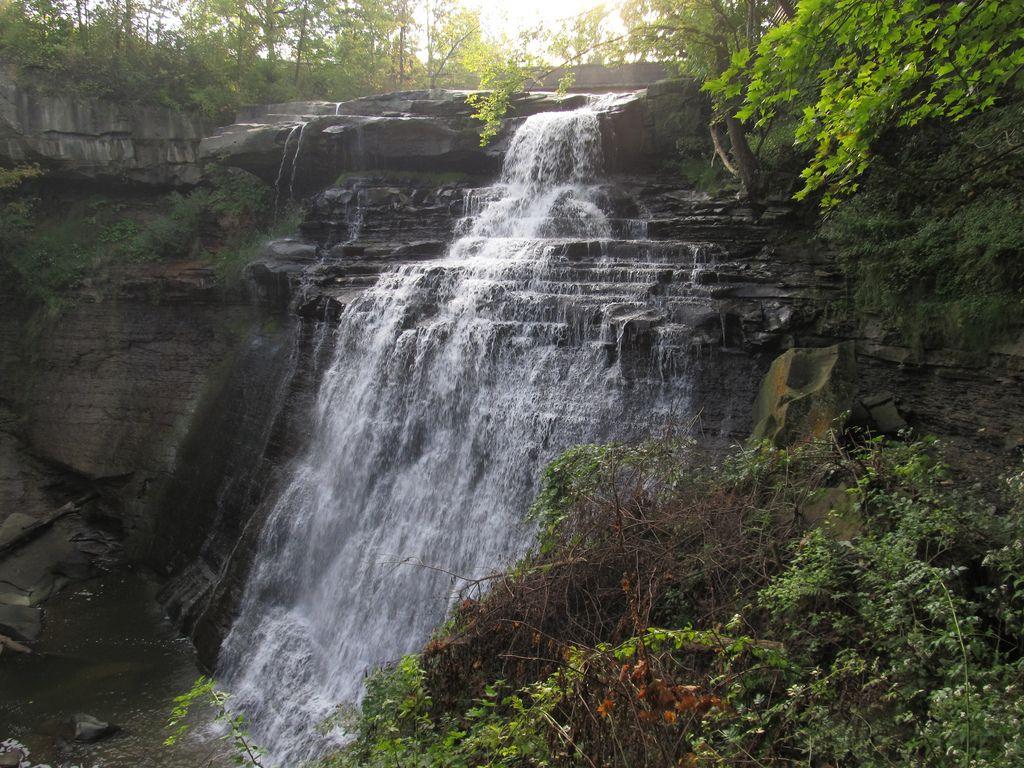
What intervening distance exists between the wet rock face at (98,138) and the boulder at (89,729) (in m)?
12.7

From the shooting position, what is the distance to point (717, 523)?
5258mm

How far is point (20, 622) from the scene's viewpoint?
36.1 feet

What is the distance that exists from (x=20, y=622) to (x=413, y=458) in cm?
752

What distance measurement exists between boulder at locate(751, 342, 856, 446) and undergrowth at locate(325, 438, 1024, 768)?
2.77 ft

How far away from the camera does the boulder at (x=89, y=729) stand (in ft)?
27.2

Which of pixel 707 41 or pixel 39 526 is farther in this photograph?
pixel 39 526

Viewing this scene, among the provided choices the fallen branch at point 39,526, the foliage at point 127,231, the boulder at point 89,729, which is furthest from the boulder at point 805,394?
the fallen branch at point 39,526

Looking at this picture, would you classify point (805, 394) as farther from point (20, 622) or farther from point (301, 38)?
point (301, 38)

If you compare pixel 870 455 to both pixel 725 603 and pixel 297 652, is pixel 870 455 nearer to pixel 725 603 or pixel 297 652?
pixel 725 603


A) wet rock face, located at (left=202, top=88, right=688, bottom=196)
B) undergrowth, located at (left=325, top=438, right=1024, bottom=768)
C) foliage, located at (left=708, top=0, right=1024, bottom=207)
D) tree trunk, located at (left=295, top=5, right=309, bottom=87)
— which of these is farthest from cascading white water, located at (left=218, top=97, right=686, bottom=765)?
tree trunk, located at (left=295, top=5, right=309, bottom=87)

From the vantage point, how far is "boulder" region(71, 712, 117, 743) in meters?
8.29

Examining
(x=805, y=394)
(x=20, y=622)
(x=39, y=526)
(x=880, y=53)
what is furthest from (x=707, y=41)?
(x=39, y=526)

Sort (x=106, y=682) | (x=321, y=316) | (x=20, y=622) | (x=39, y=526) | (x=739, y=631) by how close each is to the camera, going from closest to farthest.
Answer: (x=739, y=631) < (x=106, y=682) < (x=20, y=622) < (x=321, y=316) < (x=39, y=526)

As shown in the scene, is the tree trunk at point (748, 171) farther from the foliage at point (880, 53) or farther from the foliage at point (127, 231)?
the foliage at point (127, 231)
